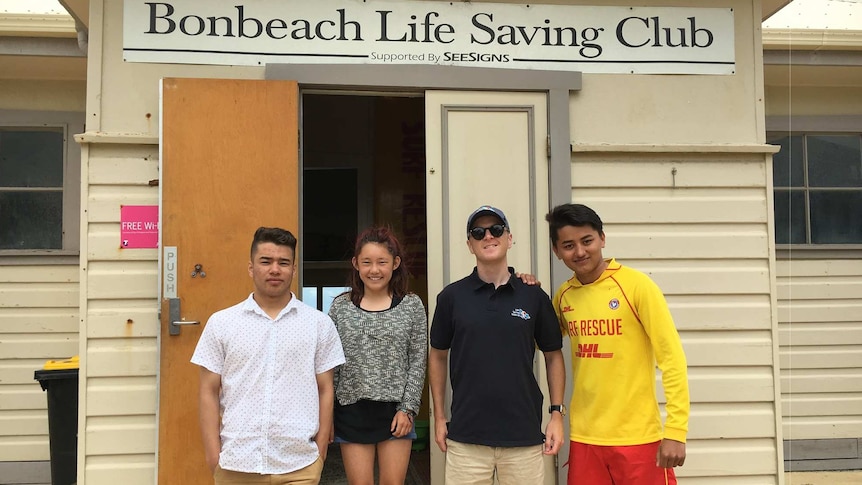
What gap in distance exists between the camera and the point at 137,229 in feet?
11.3

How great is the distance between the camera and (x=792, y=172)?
5.89 metres

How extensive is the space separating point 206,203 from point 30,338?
298cm

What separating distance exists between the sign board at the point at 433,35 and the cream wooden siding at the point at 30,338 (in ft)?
8.76

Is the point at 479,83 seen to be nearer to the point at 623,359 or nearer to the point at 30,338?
the point at 623,359

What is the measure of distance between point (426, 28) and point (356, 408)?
7.07ft

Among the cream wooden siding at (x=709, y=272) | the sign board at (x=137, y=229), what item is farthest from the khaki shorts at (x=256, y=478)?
the cream wooden siding at (x=709, y=272)

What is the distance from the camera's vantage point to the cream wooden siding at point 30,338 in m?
5.24

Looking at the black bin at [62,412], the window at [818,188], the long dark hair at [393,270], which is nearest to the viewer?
the long dark hair at [393,270]

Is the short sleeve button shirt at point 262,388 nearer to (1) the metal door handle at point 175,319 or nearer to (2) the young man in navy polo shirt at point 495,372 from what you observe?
(2) the young man in navy polo shirt at point 495,372

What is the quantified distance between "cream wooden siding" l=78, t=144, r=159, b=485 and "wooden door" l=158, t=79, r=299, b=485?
186mm

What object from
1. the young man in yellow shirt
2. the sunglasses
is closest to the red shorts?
the young man in yellow shirt

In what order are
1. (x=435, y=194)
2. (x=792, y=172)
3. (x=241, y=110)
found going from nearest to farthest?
(x=241, y=110)
(x=435, y=194)
(x=792, y=172)

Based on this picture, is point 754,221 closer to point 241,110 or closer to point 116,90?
point 241,110

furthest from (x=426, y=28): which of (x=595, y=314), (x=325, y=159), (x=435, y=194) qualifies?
(x=325, y=159)
